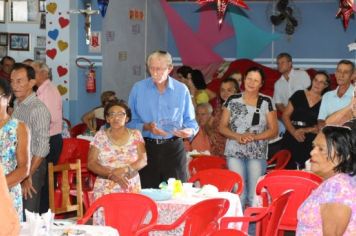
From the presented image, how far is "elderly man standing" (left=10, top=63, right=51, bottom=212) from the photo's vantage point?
6.16 meters

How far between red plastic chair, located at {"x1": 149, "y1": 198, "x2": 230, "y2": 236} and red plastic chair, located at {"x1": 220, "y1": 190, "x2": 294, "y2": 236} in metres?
0.36

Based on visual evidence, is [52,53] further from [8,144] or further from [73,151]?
[8,144]

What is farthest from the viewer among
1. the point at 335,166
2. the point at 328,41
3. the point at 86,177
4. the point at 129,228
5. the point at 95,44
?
the point at 328,41

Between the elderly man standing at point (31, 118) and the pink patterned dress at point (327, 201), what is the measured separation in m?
2.67

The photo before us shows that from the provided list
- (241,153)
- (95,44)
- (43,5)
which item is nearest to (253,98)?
(241,153)

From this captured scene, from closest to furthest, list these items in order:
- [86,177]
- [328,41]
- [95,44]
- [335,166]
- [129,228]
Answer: [335,166] < [129,228] < [86,177] < [95,44] < [328,41]

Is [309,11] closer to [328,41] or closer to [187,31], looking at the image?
[328,41]

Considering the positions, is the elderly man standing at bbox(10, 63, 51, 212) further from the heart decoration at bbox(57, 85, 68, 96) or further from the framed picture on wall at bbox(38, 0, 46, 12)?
the framed picture on wall at bbox(38, 0, 46, 12)

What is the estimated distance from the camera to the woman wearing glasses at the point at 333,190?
148 inches

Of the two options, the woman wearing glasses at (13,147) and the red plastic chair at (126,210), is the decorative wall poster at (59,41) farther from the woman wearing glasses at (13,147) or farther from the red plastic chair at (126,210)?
the woman wearing glasses at (13,147)

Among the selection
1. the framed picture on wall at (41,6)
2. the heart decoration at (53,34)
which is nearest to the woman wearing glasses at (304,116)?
the heart decoration at (53,34)

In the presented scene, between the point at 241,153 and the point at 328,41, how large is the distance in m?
6.39

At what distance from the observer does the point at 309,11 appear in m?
13.5

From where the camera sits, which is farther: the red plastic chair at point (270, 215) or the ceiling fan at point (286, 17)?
the ceiling fan at point (286, 17)
